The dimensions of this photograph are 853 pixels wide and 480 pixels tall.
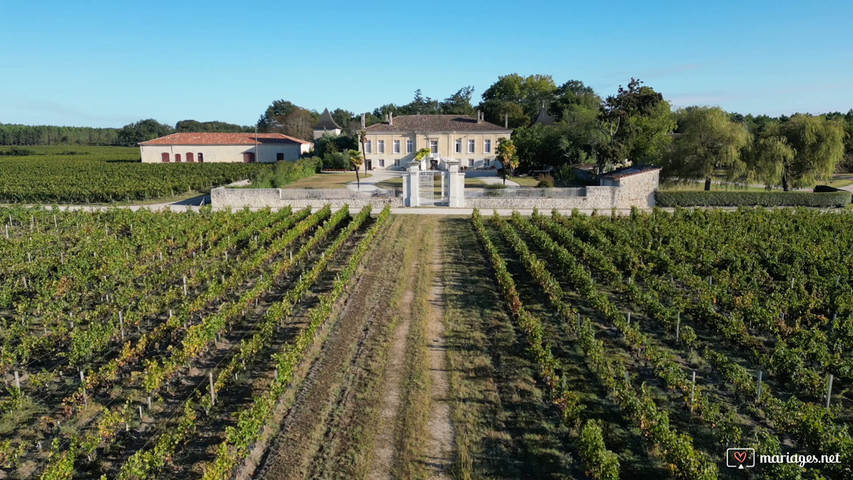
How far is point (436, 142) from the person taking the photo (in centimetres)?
5903

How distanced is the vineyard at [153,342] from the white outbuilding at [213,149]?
1656 inches

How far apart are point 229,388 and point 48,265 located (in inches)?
445

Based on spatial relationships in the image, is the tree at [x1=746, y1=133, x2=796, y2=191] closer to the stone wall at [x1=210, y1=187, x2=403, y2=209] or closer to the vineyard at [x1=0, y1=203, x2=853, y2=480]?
the vineyard at [x1=0, y1=203, x2=853, y2=480]

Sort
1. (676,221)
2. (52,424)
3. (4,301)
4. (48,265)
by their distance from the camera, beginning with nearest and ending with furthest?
(52,424)
(4,301)
(48,265)
(676,221)

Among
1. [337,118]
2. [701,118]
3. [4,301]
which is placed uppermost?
[337,118]

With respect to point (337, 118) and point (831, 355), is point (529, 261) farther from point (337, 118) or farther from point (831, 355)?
point (337, 118)

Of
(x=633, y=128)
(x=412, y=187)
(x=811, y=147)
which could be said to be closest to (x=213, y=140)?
(x=412, y=187)

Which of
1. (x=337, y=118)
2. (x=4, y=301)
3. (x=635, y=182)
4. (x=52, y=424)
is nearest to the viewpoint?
(x=52, y=424)

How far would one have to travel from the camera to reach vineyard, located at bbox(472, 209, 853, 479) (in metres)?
8.83

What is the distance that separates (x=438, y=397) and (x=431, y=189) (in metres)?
25.2

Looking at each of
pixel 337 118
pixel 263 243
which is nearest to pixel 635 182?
pixel 263 243

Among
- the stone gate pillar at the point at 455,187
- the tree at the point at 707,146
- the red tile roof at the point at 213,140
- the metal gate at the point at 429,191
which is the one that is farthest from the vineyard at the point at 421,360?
the red tile roof at the point at 213,140

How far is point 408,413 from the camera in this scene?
1020 centimetres

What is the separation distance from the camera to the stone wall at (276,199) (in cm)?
3370
